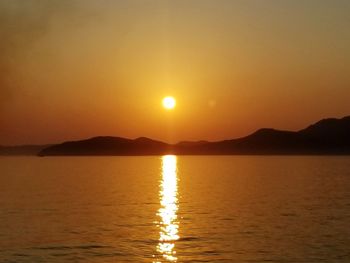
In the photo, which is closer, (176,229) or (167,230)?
(167,230)

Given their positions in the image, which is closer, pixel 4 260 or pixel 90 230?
pixel 4 260

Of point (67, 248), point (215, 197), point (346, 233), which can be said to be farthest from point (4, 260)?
point (215, 197)

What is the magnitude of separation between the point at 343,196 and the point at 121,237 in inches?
2239

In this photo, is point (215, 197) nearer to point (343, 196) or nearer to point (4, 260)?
point (343, 196)

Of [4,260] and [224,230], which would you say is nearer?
[4,260]

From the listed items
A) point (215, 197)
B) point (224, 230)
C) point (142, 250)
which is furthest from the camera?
point (215, 197)

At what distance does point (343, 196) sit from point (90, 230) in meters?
55.6

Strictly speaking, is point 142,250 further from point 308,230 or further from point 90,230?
point 308,230

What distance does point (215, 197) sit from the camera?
304ft

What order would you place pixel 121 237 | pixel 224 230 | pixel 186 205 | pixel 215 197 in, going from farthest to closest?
pixel 215 197 < pixel 186 205 < pixel 224 230 < pixel 121 237

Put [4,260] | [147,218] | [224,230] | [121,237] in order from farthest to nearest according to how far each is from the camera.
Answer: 1. [147,218]
2. [224,230]
3. [121,237]
4. [4,260]

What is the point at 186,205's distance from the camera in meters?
80.0

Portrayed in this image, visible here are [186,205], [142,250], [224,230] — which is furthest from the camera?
[186,205]

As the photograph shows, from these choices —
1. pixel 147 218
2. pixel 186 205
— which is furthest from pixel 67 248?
pixel 186 205
